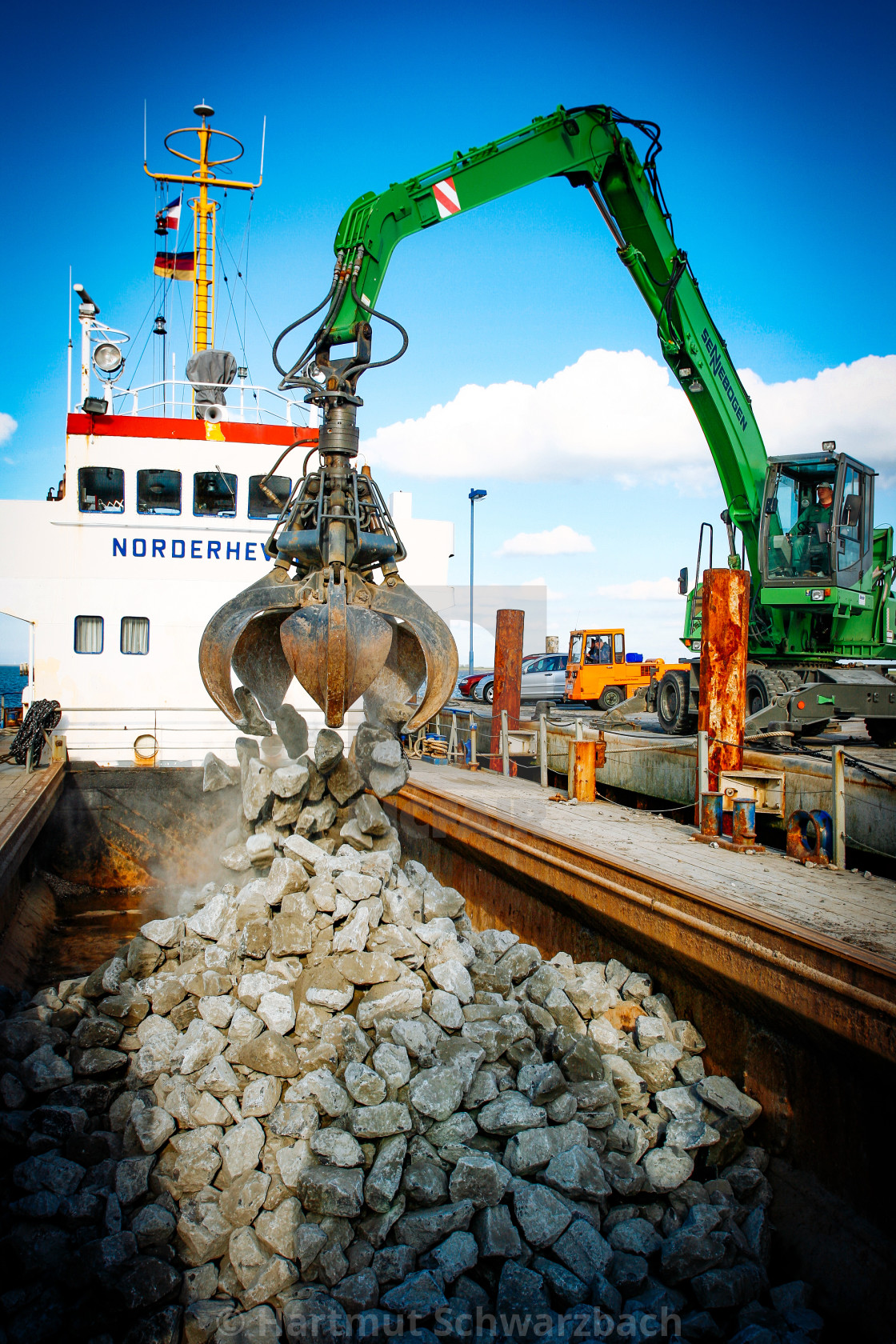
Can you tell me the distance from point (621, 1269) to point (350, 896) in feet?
8.36

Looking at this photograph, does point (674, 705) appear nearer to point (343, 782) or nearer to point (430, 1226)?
point (343, 782)

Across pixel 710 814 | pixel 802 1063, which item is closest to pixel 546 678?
pixel 710 814

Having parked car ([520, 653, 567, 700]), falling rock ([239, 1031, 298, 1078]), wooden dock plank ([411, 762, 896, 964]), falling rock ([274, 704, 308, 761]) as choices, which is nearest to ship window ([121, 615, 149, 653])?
falling rock ([274, 704, 308, 761])

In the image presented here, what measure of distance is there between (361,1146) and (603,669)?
61.4ft

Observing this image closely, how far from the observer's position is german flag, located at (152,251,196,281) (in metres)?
13.8

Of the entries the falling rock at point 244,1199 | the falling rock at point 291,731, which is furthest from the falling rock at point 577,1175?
the falling rock at point 291,731

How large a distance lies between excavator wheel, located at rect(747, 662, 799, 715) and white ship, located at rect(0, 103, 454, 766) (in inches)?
201

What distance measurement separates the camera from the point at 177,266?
13.8m

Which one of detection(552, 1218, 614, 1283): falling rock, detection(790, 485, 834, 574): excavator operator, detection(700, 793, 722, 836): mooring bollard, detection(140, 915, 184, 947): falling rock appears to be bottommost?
detection(552, 1218, 614, 1283): falling rock

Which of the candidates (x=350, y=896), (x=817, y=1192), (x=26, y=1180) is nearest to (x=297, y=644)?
(x=350, y=896)

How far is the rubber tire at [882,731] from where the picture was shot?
912cm

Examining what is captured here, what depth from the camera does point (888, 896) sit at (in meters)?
5.01

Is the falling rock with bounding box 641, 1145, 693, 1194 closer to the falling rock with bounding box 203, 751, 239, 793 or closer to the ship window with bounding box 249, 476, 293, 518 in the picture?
the falling rock with bounding box 203, 751, 239, 793

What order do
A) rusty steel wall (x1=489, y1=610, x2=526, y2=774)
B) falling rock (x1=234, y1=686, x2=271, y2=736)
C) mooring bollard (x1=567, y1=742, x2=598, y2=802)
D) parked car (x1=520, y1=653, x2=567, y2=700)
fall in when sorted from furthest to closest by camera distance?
parked car (x1=520, y1=653, x2=567, y2=700)
rusty steel wall (x1=489, y1=610, x2=526, y2=774)
mooring bollard (x1=567, y1=742, x2=598, y2=802)
falling rock (x1=234, y1=686, x2=271, y2=736)
